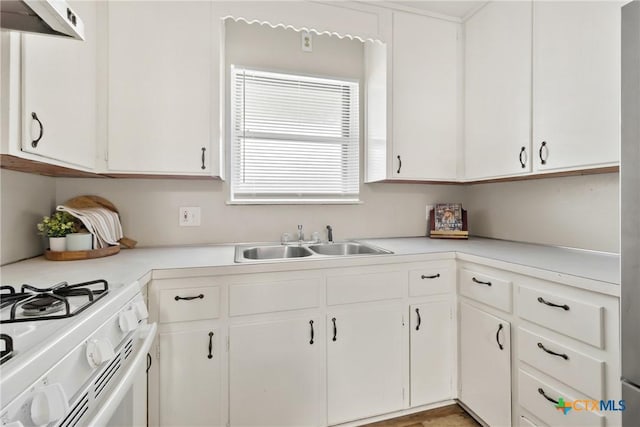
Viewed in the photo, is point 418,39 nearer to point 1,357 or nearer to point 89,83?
point 89,83

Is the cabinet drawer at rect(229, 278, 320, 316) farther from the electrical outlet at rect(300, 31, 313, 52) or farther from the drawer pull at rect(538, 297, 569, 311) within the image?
the electrical outlet at rect(300, 31, 313, 52)

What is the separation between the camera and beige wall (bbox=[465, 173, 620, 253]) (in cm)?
157

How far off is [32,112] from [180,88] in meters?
0.74

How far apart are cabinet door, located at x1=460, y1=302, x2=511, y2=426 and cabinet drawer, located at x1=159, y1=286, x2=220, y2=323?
1354 millimetres

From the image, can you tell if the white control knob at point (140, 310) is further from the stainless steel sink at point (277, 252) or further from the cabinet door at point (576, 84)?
the cabinet door at point (576, 84)

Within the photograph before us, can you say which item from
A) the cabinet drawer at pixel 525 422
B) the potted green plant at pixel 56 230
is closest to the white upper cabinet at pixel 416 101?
the cabinet drawer at pixel 525 422

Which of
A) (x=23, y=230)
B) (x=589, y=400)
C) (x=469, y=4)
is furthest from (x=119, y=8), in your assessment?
(x=589, y=400)

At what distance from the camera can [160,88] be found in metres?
1.59

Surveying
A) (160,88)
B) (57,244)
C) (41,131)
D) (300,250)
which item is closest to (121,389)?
(41,131)

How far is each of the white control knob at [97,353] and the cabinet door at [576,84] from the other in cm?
196

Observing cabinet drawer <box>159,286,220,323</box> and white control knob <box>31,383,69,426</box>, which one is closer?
white control knob <box>31,383,69,426</box>

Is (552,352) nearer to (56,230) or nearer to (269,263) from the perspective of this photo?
(269,263)

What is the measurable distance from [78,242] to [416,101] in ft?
7.11

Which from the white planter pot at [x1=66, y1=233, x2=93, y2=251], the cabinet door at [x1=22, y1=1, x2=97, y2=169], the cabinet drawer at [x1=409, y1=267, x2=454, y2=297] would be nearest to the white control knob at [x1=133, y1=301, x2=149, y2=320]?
the cabinet door at [x1=22, y1=1, x2=97, y2=169]
